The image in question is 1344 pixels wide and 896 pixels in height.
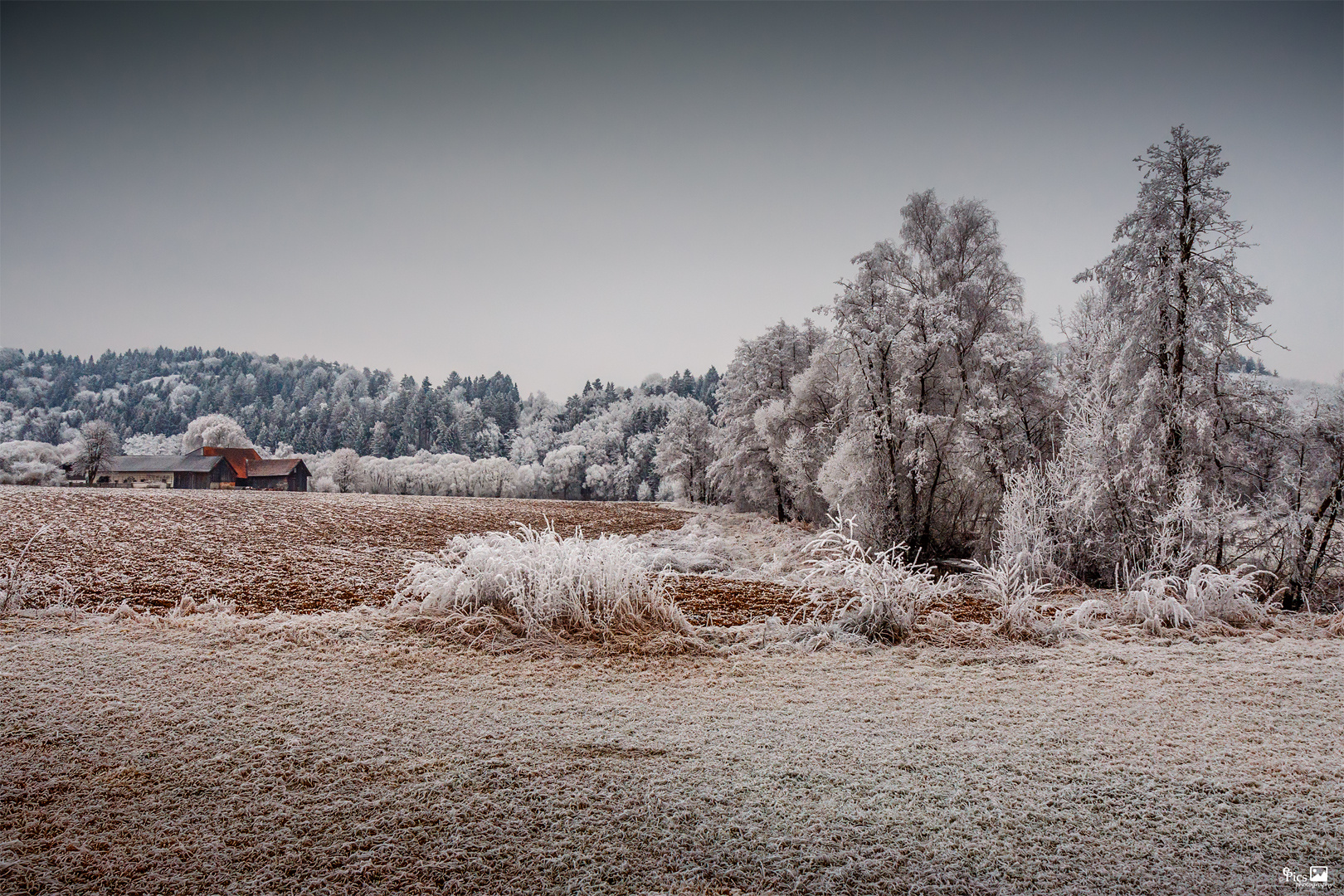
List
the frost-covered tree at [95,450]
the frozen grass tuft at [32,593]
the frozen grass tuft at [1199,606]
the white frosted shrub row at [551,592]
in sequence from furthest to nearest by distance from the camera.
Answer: the frost-covered tree at [95,450] < the frozen grass tuft at [1199,606] < the white frosted shrub row at [551,592] < the frozen grass tuft at [32,593]

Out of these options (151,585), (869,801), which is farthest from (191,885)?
(151,585)

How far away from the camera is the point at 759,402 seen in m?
25.6

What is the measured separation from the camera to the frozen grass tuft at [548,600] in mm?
4984

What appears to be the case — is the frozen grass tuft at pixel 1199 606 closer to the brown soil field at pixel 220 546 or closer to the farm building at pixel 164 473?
→ the brown soil field at pixel 220 546

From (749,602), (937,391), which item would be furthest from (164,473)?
(937,391)

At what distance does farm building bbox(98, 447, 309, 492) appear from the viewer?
39.4 meters

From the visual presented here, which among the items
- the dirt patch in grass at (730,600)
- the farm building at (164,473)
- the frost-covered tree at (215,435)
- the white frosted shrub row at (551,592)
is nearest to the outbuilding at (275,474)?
the farm building at (164,473)

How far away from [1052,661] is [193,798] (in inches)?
215

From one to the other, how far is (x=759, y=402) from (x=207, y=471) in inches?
1528

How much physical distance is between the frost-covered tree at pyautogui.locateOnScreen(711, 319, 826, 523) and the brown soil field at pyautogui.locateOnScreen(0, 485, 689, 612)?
683 centimetres

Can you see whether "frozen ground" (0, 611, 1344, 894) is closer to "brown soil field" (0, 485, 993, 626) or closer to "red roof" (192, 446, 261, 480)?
"brown soil field" (0, 485, 993, 626)

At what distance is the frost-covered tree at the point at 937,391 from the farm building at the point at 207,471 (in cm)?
3754

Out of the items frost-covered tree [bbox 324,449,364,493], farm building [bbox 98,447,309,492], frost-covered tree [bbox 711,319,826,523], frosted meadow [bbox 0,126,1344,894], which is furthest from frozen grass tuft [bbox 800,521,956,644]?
frost-covered tree [bbox 324,449,364,493]

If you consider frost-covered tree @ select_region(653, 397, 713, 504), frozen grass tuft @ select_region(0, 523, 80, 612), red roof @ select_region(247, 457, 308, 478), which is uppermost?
frost-covered tree @ select_region(653, 397, 713, 504)
